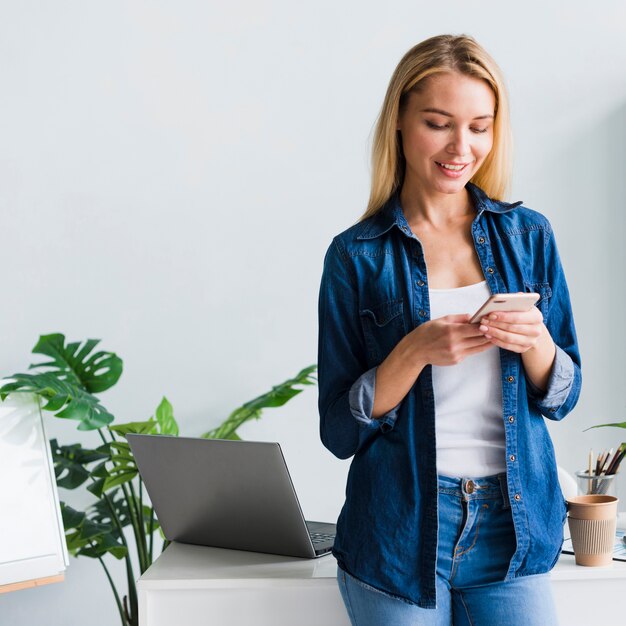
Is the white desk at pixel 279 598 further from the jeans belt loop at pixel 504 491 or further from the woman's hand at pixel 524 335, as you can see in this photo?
the woman's hand at pixel 524 335

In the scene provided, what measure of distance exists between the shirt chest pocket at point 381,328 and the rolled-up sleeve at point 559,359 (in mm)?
193

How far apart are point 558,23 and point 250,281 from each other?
1.17 m

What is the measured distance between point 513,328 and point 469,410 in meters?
0.15

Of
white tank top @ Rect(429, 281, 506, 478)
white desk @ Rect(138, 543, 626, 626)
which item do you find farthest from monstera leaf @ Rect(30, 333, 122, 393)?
white tank top @ Rect(429, 281, 506, 478)

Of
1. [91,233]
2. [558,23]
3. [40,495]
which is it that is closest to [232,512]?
[40,495]

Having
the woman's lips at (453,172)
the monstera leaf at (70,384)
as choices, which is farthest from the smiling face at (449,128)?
the monstera leaf at (70,384)

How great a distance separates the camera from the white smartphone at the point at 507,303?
100 centimetres

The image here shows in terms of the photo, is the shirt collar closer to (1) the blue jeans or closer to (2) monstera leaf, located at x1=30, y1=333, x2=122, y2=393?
(1) the blue jeans

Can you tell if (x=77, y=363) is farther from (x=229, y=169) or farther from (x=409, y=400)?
(x=409, y=400)

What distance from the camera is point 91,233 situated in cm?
247

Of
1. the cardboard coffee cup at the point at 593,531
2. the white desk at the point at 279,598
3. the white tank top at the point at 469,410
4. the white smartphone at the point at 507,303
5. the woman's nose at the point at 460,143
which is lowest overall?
the white desk at the point at 279,598

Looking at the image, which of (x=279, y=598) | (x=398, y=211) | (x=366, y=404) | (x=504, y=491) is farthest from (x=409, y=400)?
(x=279, y=598)

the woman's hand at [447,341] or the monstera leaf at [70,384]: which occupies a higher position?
the woman's hand at [447,341]

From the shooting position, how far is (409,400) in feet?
3.83
